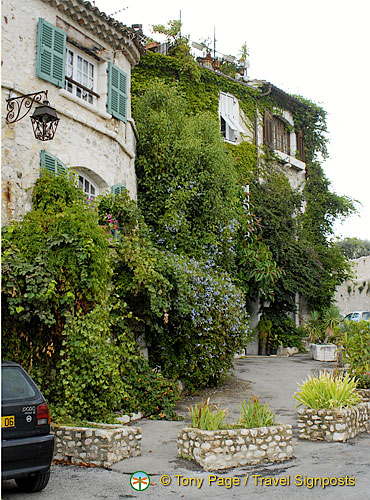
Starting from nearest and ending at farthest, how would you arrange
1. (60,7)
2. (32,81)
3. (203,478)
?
(203,478) < (32,81) < (60,7)

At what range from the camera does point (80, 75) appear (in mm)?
12008

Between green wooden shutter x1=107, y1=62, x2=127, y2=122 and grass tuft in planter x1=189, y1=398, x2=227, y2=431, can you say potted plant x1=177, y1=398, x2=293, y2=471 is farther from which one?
green wooden shutter x1=107, y1=62, x2=127, y2=122

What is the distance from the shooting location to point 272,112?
21859mm

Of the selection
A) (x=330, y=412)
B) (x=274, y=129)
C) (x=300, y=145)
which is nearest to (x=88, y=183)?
(x=330, y=412)

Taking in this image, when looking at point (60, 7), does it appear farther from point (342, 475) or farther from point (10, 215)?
point (342, 475)

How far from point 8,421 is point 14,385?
44 cm

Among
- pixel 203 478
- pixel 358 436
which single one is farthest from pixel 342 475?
pixel 358 436

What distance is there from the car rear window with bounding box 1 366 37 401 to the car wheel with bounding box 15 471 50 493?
2.81 feet

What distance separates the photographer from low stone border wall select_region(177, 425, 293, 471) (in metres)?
6.68

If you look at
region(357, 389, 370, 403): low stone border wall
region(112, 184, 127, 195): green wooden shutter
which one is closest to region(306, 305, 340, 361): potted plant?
region(357, 389, 370, 403): low stone border wall

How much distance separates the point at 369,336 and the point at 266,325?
8.16 m

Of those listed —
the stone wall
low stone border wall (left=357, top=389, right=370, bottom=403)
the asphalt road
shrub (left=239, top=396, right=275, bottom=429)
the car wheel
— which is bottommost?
the asphalt road

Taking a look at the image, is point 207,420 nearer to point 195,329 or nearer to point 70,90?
point 195,329

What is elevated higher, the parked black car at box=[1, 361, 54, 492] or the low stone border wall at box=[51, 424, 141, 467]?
the parked black car at box=[1, 361, 54, 492]
